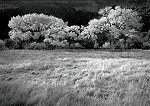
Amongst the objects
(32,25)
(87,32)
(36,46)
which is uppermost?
(32,25)

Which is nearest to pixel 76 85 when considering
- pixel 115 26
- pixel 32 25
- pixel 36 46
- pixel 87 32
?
pixel 36 46

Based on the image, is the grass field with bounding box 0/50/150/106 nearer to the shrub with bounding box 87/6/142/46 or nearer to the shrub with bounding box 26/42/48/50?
the shrub with bounding box 26/42/48/50

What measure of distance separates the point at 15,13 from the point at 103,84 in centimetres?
5722

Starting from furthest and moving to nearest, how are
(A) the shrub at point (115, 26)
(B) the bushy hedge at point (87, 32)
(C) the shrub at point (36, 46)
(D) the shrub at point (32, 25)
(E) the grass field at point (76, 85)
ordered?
(A) the shrub at point (115, 26)
(D) the shrub at point (32, 25)
(B) the bushy hedge at point (87, 32)
(C) the shrub at point (36, 46)
(E) the grass field at point (76, 85)

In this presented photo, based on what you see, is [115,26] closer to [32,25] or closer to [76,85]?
[32,25]

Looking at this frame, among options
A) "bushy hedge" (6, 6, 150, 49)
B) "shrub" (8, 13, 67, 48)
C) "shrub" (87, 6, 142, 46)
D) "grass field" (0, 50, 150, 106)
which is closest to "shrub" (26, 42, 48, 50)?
"bushy hedge" (6, 6, 150, 49)

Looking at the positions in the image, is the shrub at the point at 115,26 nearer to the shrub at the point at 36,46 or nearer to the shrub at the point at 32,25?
the shrub at the point at 32,25

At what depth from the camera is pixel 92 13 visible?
219 ft

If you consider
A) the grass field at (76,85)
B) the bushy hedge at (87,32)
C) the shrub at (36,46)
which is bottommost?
the grass field at (76,85)

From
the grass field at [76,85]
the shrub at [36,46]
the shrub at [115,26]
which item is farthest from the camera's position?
the shrub at [115,26]

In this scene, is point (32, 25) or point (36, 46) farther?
point (32, 25)

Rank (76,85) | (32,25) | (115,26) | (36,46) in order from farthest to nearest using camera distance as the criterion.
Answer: (115,26) < (32,25) < (36,46) < (76,85)

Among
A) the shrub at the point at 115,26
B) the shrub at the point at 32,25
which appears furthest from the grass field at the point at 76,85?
the shrub at the point at 115,26

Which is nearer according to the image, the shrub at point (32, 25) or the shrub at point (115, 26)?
the shrub at point (32, 25)
